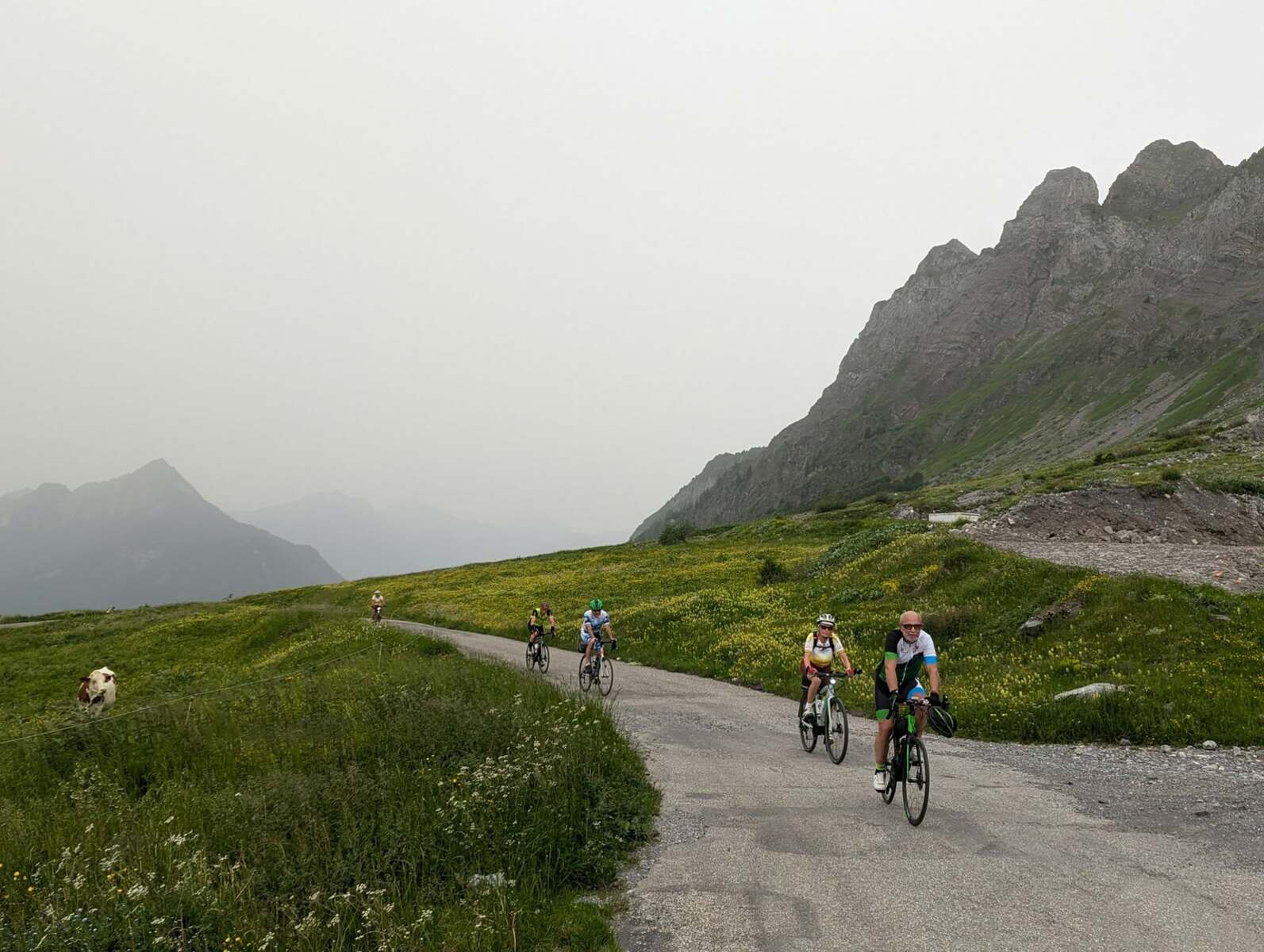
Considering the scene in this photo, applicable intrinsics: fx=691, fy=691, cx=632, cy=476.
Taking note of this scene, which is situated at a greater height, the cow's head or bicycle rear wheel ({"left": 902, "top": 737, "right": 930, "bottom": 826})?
bicycle rear wheel ({"left": 902, "top": 737, "right": 930, "bottom": 826})

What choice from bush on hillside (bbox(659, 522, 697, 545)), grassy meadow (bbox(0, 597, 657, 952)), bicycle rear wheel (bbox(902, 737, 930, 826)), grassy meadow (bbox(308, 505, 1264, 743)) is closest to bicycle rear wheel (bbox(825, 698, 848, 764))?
bicycle rear wheel (bbox(902, 737, 930, 826))

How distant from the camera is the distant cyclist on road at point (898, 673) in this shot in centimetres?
1030

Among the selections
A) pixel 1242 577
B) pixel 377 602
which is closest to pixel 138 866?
pixel 1242 577

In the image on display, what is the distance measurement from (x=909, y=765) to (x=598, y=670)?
11.9m

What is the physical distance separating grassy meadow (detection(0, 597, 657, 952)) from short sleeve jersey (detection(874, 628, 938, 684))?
13.7 ft

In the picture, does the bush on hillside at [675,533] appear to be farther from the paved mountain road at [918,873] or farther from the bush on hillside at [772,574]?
the paved mountain road at [918,873]

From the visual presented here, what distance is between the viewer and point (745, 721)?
53.4 ft

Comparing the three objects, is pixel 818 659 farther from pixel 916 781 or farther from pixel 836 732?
pixel 916 781

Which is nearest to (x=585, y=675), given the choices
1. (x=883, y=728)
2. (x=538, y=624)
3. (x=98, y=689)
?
(x=538, y=624)

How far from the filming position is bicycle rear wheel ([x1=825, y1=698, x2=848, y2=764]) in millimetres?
12820

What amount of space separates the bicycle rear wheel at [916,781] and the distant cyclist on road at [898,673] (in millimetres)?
419

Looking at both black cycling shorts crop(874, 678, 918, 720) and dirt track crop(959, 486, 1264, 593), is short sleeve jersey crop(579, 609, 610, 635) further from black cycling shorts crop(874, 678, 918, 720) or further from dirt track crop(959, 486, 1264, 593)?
dirt track crop(959, 486, 1264, 593)

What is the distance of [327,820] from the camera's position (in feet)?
28.1

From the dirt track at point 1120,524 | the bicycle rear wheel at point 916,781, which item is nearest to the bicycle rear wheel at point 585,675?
the bicycle rear wheel at point 916,781
